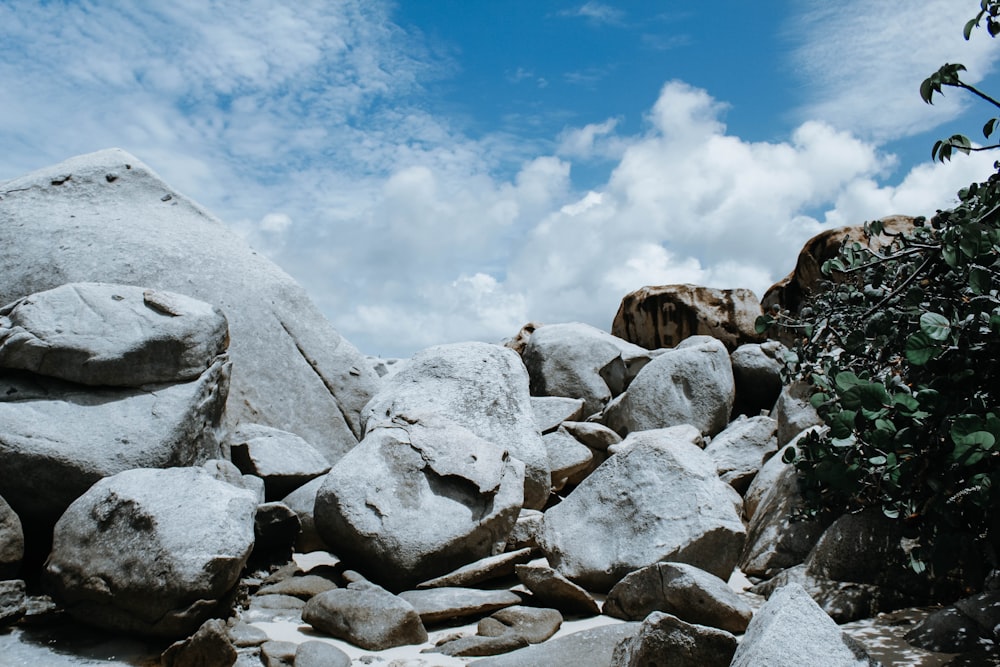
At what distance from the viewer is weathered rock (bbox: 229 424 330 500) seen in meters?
7.13

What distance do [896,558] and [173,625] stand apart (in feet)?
14.4

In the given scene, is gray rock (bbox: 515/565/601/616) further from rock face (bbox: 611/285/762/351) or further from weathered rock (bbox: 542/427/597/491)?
rock face (bbox: 611/285/762/351)

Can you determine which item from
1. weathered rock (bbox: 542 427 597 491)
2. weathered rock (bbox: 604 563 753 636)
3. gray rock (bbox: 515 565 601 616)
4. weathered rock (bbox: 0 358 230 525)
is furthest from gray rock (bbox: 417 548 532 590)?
weathered rock (bbox: 542 427 597 491)

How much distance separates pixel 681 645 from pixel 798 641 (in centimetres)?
83

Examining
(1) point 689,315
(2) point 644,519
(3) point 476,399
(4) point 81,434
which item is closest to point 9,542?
(4) point 81,434

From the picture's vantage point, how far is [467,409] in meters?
7.50

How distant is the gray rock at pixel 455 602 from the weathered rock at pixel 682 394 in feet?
14.3

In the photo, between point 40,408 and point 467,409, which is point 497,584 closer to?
point 467,409

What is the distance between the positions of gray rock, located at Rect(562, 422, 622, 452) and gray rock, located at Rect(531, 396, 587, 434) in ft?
0.69

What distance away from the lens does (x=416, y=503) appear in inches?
238

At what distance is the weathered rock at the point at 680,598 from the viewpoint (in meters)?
4.69

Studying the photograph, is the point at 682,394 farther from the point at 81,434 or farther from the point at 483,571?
the point at 81,434

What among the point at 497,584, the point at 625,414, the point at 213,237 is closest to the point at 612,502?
the point at 497,584

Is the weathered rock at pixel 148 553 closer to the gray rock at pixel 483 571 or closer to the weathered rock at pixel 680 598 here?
the gray rock at pixel 483 571
